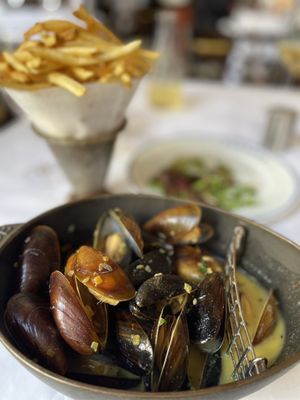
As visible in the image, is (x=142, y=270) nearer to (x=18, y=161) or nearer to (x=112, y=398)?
(x=112, y=398)

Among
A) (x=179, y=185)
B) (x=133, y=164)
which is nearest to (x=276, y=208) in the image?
(x=179, y=185)

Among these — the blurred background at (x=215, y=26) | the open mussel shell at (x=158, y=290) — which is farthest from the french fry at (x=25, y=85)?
the blurred background at (x=215, y=26)

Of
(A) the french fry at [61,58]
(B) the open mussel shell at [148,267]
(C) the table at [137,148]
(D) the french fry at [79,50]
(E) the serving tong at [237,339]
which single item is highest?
(D) the french fry at [79,50]

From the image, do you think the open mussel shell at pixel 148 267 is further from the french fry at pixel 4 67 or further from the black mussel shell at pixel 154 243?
the french fry at pixel 4 67

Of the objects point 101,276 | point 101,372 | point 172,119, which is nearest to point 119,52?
point 101,276

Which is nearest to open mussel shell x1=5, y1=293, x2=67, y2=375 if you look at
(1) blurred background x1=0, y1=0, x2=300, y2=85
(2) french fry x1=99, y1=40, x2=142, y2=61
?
(2) french fry x1=99, y1=40, x2=142, y2=61

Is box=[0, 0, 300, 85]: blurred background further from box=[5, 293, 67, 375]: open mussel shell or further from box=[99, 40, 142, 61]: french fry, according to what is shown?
box=[5, 293, 67, 375]: open mussel shell
